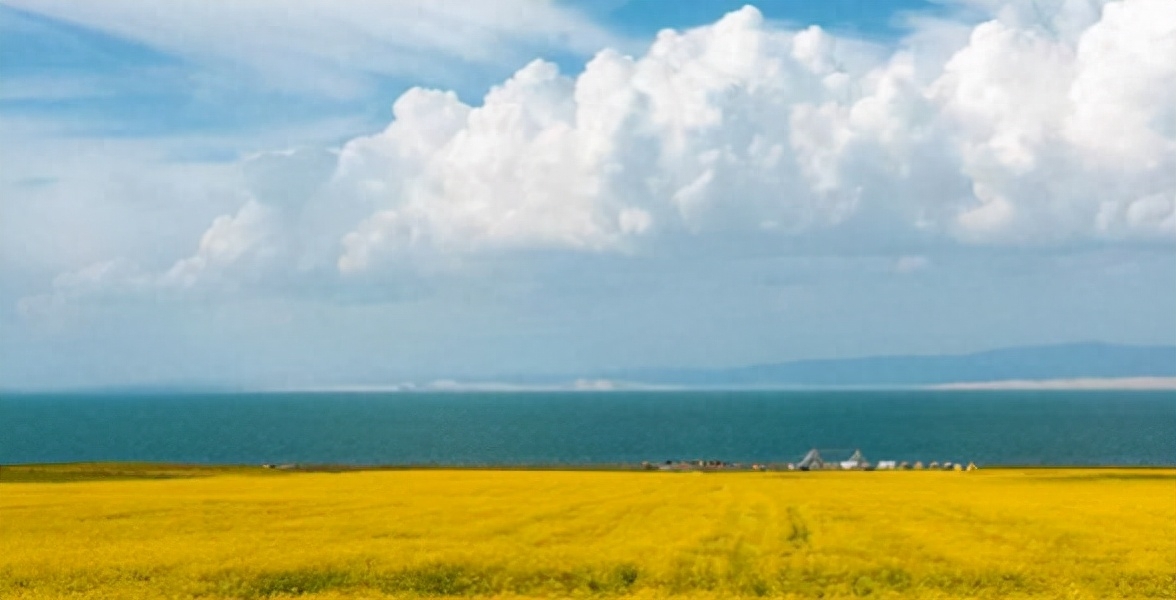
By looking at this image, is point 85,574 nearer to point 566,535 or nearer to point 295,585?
point 295,585

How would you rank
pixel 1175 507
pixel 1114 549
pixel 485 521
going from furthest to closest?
pixel 1175 507, pixel 485 521, pixel 1114 549

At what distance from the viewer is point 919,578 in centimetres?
4081

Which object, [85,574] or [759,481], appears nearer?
[85,574]

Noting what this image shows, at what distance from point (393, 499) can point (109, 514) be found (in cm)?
1520

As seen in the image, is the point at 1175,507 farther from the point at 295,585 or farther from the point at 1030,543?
the point at 295,585

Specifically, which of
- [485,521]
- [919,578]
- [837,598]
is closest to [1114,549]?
[919,578]

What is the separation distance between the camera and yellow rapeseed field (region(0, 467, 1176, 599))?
131ft

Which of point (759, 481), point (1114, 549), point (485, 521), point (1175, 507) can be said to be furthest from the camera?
point (759, 481)

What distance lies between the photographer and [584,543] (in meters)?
46.2

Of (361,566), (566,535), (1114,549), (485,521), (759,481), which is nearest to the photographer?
(361,566)

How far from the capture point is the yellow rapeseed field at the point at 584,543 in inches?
1575

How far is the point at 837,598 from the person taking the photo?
127 feet

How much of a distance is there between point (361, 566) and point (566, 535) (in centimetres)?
1014

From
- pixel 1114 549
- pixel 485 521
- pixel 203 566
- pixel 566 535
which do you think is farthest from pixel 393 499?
pixel 1114 549
